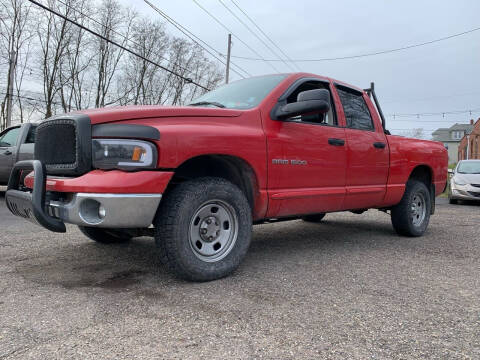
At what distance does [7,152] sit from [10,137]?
1.75ft

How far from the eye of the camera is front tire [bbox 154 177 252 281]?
2932 mm

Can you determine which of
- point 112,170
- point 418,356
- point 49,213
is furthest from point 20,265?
point 418,356

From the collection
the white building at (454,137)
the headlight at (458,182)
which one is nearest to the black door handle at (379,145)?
the headlight at (458,182)

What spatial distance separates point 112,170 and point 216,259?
1088 millimetres

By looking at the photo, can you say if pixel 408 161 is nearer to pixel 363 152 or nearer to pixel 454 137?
pixel 363 152

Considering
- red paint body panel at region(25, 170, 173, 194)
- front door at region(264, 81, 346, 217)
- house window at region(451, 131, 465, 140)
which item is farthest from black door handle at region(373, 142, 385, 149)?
house window at region(451, 131, 465, 140)

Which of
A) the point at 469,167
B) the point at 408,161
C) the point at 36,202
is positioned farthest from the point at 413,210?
the point at 469,167

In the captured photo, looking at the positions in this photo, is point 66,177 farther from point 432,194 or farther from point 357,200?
point 432,194

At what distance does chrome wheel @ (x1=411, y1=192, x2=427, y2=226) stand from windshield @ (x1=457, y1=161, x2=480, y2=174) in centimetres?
837

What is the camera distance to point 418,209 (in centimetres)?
580

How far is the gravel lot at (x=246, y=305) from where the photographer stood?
208cm

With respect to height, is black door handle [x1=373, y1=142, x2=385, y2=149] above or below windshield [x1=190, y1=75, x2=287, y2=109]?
below

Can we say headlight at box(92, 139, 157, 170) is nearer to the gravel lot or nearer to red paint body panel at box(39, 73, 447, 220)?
red paint body panel at box(39, 73, 447, 220)

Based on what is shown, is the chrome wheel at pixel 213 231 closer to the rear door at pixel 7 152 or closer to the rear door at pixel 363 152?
the rear door at pixel 363 152
